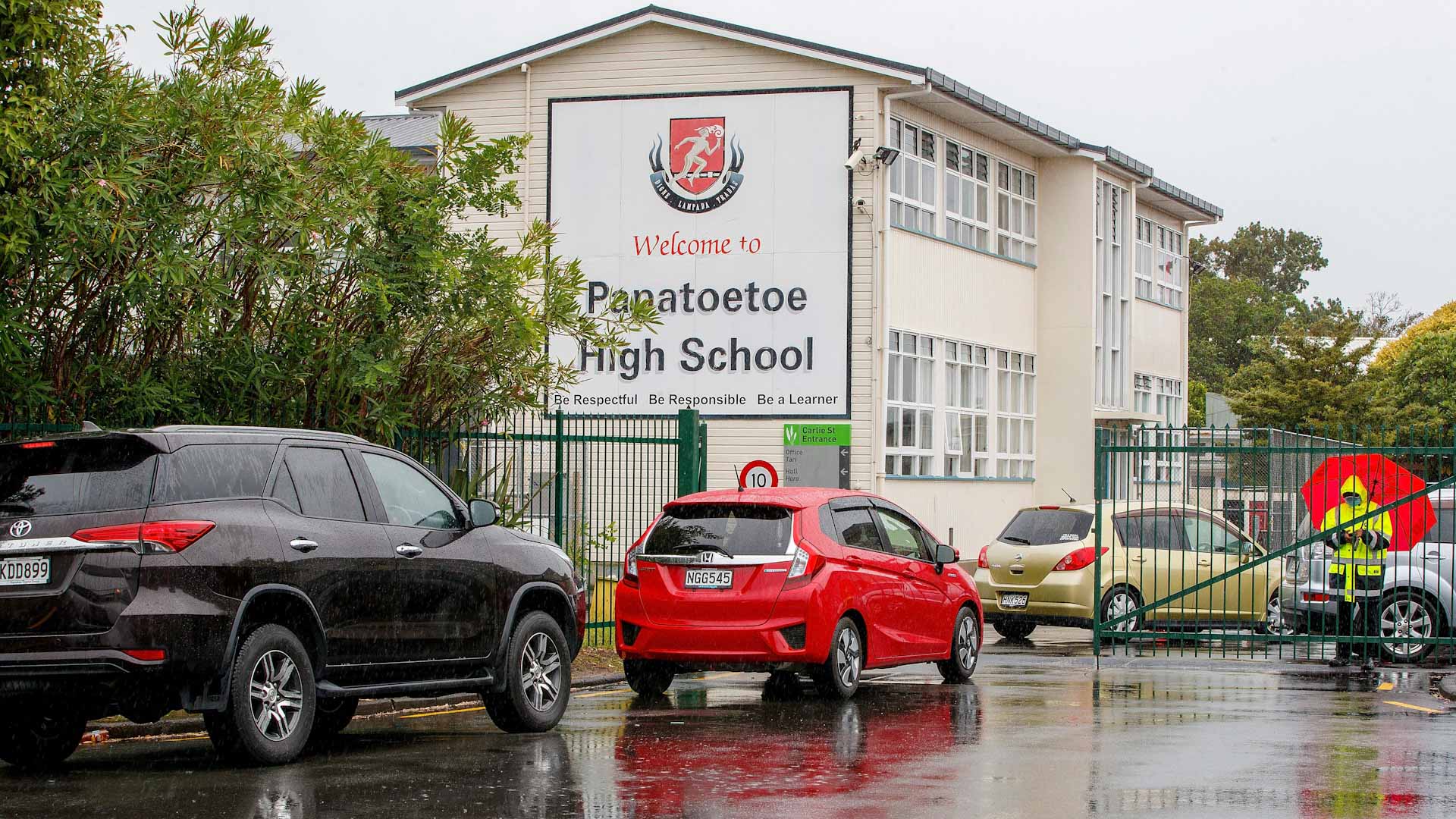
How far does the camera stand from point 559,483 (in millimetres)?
17391

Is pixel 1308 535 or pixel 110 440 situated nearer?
pixel 110 440

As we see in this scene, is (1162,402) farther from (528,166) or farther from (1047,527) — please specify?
(1047,527)

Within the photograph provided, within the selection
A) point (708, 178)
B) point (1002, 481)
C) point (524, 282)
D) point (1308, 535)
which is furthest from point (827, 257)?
point (524, 282)

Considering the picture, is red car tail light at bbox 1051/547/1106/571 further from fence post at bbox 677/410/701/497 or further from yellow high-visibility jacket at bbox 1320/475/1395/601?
fence post at bbox 677/410/701/497

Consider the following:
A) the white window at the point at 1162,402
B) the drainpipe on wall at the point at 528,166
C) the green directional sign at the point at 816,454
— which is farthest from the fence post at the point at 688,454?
the white window at the point at 1162,402

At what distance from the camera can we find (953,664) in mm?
15859

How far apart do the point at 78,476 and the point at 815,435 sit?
22.0m

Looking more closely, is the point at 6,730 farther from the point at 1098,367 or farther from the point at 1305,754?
the point at 1098,367

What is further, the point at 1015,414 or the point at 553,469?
the point at 1015,414

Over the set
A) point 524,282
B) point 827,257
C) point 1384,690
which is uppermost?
point 827,257

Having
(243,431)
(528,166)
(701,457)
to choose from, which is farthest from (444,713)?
(528,166)

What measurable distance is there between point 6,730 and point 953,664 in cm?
807

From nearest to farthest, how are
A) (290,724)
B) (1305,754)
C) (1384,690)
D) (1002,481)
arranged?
(290,724) < (1305,754) < (1384,690) < (1002,481)

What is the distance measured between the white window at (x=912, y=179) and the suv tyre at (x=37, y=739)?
22.5 meters
